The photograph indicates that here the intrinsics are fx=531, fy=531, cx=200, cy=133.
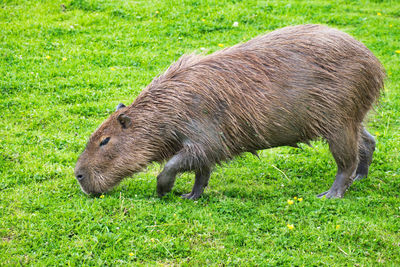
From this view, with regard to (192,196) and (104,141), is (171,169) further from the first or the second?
(104,141)

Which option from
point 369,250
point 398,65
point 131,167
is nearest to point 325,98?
point 369,250

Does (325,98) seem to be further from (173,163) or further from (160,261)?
(160,261)

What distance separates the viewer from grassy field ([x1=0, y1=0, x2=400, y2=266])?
15.4 ft

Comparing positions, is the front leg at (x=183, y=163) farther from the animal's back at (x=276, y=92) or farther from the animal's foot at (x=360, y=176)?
the animal's foot at (x=360, y=176)

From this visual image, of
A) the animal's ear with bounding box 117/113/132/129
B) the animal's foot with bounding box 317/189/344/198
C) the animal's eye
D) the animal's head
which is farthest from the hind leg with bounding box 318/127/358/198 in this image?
the animal's eye

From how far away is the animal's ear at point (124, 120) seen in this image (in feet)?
18.2

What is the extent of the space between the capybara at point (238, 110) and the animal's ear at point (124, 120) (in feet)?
0.03

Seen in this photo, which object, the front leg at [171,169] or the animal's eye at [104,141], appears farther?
the animal's eye at [104,141]

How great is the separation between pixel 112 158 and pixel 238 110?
141 centimetres

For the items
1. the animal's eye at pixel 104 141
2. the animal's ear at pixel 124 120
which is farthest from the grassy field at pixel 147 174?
the animal's ear at pixel 124 120

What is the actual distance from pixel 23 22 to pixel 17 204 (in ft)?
20.1

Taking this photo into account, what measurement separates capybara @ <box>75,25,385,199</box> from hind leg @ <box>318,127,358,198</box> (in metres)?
0.01

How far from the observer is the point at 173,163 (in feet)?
17.8

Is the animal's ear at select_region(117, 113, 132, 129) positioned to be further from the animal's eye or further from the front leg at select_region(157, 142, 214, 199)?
the front leg at select_region(157, 142, 214, 199)
